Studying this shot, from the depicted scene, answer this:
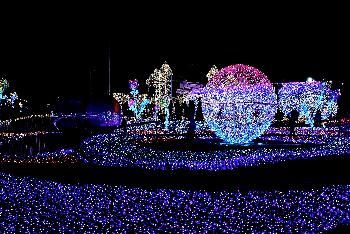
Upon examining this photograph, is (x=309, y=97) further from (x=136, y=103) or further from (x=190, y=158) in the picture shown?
(x=190, y=158)

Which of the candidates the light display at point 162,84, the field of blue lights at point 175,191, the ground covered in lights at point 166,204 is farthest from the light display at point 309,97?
the ground covered in lights at point 166,204

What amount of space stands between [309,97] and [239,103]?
1563cm

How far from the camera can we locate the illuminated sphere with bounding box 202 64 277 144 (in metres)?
9.62

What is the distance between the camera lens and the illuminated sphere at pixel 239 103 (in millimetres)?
9625

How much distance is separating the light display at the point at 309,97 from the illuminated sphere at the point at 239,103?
549 inches

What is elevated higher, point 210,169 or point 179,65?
point 179,65

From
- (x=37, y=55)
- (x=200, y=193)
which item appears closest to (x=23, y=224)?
(x=200, y=193)

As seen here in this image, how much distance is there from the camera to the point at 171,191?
5.30 m

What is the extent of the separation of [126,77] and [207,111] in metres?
25.0

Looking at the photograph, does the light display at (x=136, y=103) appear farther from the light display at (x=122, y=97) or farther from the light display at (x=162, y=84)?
the light display at (x=162, y=84)

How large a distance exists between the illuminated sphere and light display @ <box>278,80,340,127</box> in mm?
13942

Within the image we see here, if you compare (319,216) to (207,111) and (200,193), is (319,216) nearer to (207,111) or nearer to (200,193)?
(200,193)

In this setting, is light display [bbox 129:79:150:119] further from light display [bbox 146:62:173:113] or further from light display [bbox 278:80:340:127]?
light display [bbox 278:80:340:127]

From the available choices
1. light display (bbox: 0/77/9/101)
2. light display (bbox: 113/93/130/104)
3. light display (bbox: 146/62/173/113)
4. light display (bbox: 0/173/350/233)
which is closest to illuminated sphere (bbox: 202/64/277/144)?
light display (bbox: 0/173/350/233)
